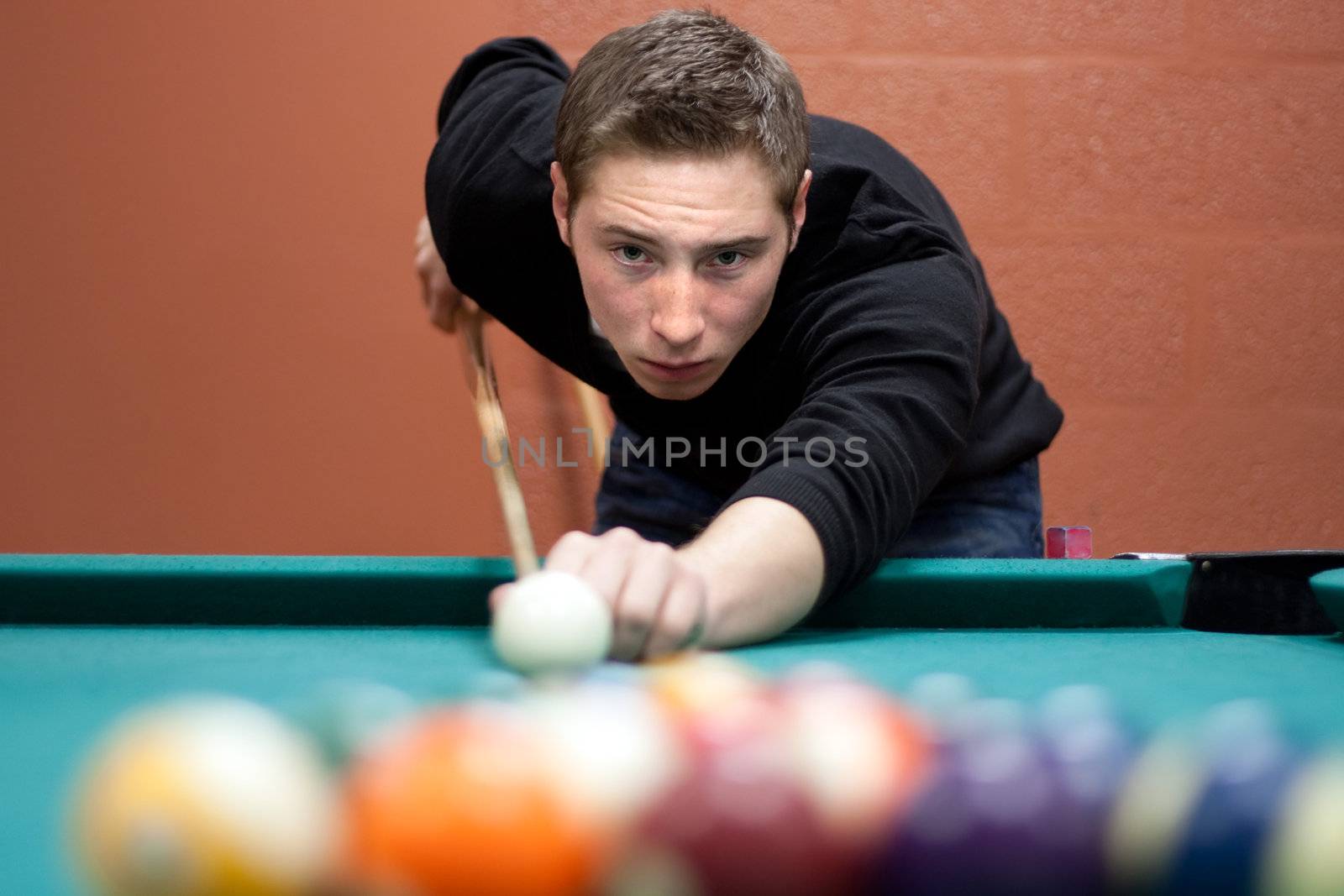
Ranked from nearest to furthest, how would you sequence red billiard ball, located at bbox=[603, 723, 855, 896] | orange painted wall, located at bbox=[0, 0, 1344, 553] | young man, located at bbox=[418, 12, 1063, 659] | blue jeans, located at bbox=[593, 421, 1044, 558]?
red billiard ball, located at bbox=[603, 723, 855, 896], young man, located at bbox=[418, 12, 1063, 659], blue jeans, located at bbox=[593, 421, 1044, 558], orange painted wall, located at bbox=[0, 0, 1344, 553]

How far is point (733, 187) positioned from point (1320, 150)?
215 centimetres

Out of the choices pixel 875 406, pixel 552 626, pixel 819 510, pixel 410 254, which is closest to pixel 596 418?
pixel 410 254

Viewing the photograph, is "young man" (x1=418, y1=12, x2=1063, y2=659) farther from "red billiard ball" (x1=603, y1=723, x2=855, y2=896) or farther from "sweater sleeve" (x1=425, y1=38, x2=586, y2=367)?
"red billiard ball" (x1=603, y1=723, x2=855, y2=896)

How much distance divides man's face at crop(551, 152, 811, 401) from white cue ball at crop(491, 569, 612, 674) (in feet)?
2.01

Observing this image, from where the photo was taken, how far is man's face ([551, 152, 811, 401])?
167 cm

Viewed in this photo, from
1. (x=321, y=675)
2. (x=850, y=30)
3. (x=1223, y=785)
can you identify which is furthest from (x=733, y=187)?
(x=850, y=30)

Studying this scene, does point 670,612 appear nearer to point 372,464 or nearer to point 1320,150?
point 372,464

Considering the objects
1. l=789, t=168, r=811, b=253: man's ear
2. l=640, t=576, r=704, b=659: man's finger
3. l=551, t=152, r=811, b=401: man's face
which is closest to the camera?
l=640, t=576, r=704, b=659: man's finger

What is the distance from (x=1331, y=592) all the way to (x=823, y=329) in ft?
2.28

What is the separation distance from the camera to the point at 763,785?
50cm

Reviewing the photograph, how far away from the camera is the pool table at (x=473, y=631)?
44.3 inches

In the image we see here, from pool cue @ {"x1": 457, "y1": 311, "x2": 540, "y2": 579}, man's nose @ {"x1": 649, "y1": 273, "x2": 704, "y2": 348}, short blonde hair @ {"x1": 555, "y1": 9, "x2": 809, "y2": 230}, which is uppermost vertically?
short blonde hair @ {"x1": 555, "y1": 9, "x2": 809, "y2": 230}

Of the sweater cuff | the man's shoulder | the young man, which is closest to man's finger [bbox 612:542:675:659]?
the young man

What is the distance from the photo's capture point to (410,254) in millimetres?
3062
